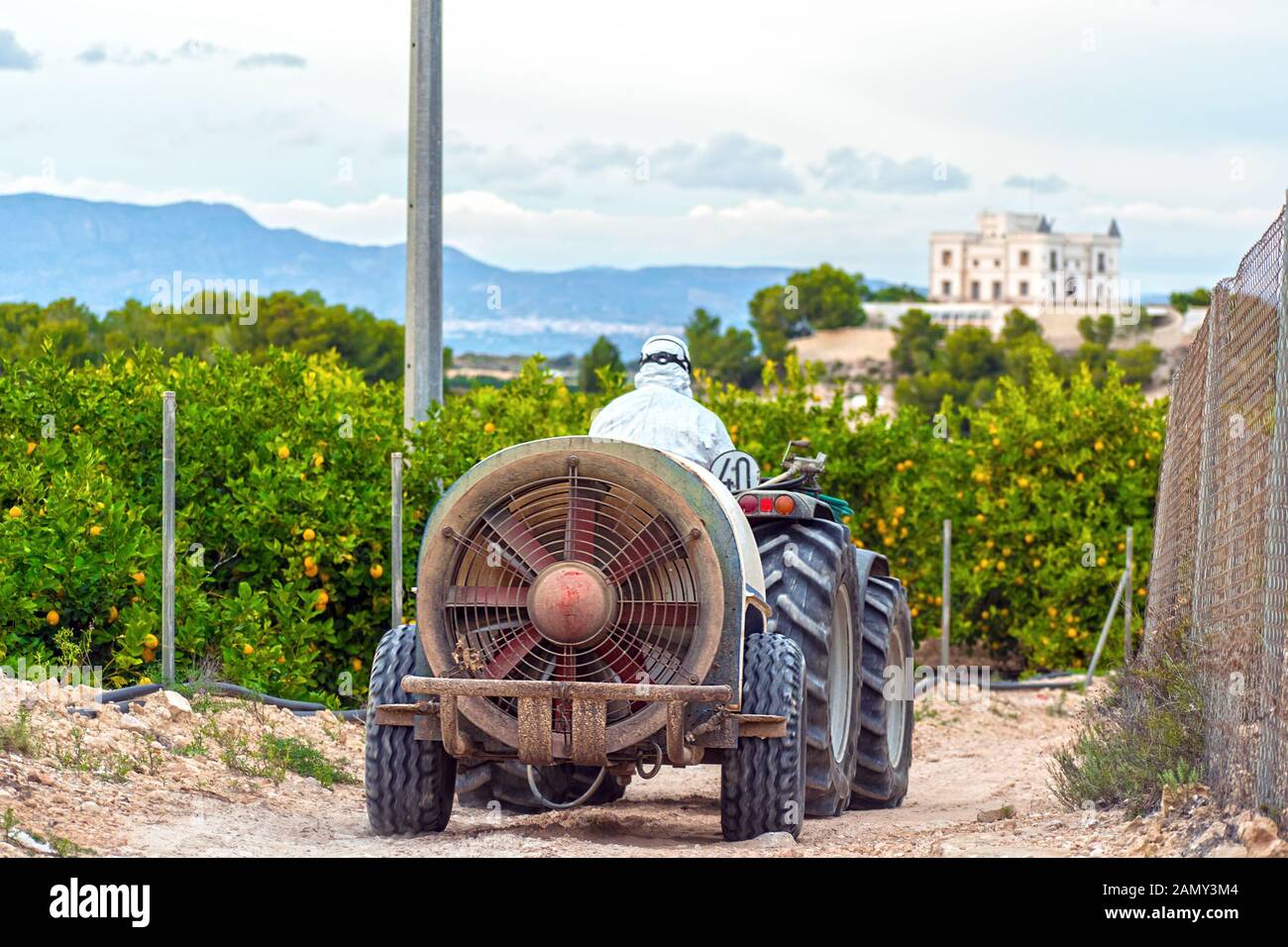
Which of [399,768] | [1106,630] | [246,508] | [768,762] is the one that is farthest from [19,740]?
[1106,630]

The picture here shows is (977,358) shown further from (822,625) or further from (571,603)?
(571,603)

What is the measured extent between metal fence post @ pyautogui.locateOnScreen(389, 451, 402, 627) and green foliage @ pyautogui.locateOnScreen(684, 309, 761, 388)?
333 feet

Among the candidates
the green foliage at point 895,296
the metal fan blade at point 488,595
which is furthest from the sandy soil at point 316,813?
the green foliage at point 895,296

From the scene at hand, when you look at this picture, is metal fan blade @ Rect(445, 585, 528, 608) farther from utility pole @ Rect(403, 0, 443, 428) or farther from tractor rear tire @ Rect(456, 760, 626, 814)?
→ utility pole @ Rect(403, 0, 443, 428)

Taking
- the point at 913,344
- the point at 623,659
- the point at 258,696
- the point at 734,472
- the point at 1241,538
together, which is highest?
the point at 913,344

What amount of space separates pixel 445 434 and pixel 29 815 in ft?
18.2

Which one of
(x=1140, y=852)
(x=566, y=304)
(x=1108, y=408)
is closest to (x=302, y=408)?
(x=1140, y=852)

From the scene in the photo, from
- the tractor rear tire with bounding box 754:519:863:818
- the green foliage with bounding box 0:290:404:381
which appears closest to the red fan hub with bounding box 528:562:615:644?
the tractor rear tire with bounding box 754:519:863:818

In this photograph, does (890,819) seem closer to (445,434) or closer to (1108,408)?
(445,434)

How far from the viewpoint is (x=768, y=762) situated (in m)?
6.30

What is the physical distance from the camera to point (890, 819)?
26.3 ft

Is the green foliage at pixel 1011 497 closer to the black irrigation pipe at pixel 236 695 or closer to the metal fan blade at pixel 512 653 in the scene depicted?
the black irrigation pipe at pixel 236 695

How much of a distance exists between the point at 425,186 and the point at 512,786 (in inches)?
230
